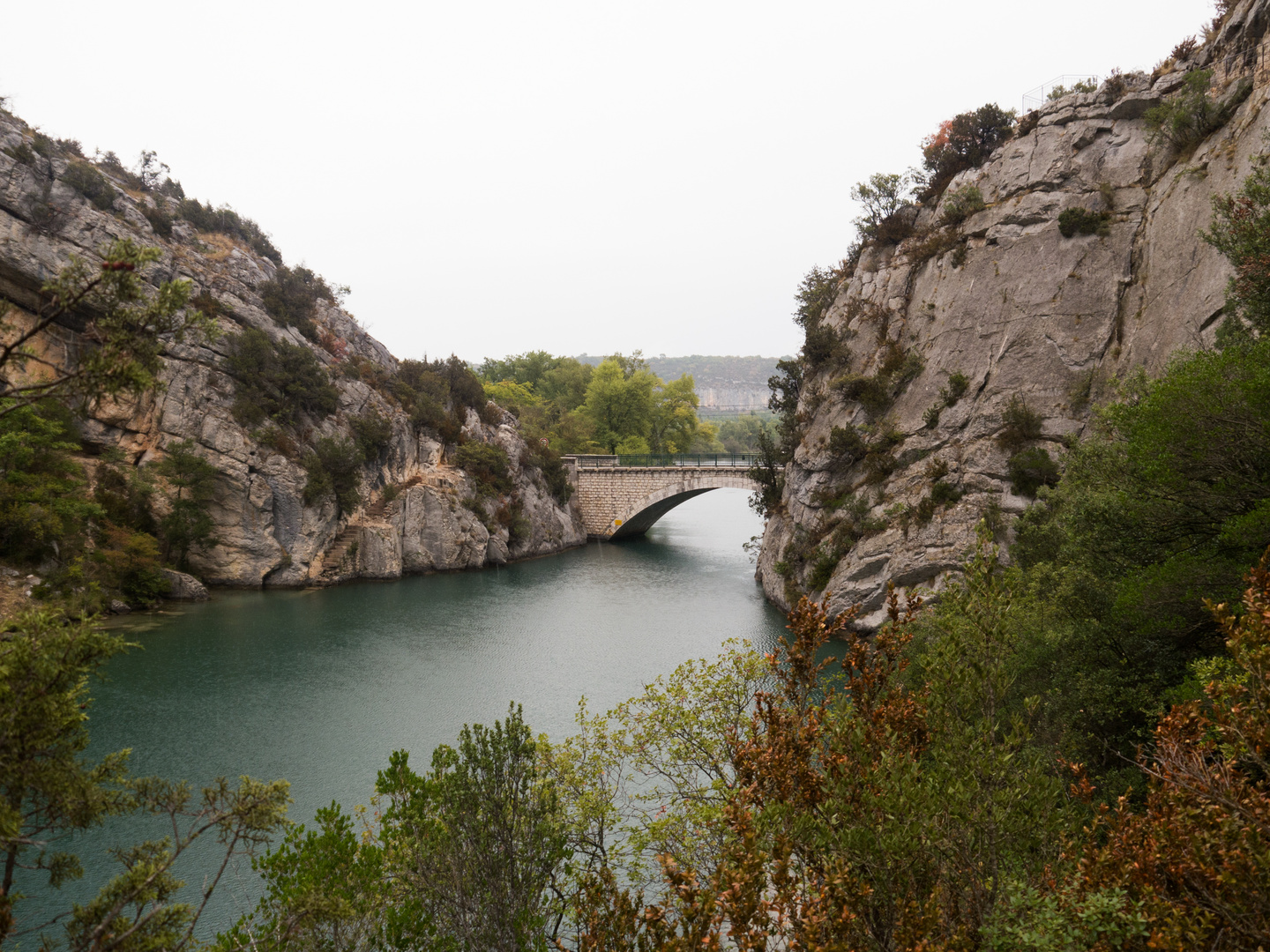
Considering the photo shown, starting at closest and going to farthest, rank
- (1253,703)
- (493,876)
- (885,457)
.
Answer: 1. (1253,703)
2. (493,876)
3. (885,457)

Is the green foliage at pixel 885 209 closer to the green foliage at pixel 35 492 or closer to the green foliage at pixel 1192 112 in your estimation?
the green foliage at pixel 1192 112

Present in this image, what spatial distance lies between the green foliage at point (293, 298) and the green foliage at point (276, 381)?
10.0ft

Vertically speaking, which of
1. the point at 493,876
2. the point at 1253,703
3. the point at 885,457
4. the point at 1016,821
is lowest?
the point at 493,876

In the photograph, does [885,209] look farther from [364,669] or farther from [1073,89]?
[364,669]

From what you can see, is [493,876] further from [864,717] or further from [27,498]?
[27,498]

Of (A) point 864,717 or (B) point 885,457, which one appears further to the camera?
(B) point 885,457

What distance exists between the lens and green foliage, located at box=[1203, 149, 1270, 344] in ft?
45.6

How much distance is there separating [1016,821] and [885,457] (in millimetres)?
26738

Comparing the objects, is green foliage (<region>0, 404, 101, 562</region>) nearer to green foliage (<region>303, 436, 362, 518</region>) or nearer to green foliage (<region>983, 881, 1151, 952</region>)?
green foliage (<region>303, 436, 362, 518</region>)

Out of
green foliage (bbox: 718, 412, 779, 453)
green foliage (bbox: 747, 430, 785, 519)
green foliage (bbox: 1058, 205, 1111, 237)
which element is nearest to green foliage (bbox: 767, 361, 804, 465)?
green foliage (bbox: 747, 430, 785, 519)

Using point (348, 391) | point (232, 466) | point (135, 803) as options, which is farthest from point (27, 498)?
point (135, 803)

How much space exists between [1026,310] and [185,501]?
1573 inches

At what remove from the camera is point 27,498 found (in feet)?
83.6

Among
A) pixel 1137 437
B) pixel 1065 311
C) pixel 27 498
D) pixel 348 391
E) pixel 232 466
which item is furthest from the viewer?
pixel 348 391
